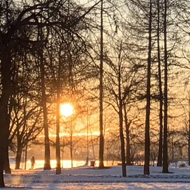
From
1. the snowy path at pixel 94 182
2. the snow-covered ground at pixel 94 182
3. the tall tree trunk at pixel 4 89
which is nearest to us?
the tall tree trunk at pixel 4 89

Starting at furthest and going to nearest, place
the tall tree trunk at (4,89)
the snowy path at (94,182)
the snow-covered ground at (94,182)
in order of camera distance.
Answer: the snow-covered ground at (94,182) → the snowy path at (94,182) → the tall tree trunk at (4,89)

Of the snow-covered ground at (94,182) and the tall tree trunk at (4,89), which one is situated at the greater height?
the tall tree trunk at (4,89)

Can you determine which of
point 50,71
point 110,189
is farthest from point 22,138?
point 50,71

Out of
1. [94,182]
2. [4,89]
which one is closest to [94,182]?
[94,182]

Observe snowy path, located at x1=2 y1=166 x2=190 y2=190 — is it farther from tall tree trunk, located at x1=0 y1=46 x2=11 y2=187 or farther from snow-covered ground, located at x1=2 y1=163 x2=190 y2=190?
tall tree trunk, located at x1=0 y1=46 x2=11 y2=187

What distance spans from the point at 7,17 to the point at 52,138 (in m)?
36.3

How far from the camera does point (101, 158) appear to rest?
38.3m

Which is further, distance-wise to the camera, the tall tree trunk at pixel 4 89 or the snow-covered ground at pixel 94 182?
the snow-covered ground at pixel 94 182

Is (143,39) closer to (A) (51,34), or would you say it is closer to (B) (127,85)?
(B) (127,85)

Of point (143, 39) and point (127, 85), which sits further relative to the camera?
point (143, 39)

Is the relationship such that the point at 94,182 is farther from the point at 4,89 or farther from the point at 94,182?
the point at 4,89

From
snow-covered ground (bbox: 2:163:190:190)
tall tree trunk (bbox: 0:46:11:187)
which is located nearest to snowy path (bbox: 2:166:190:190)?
snow-covered ground (bbox: 2:163:190:190)

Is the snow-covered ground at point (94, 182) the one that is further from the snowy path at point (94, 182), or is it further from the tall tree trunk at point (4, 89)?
the tall tree trunk at point (4, 89)

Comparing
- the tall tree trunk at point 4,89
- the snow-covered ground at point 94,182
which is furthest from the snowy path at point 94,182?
the tall tree trunk at point 4,89
